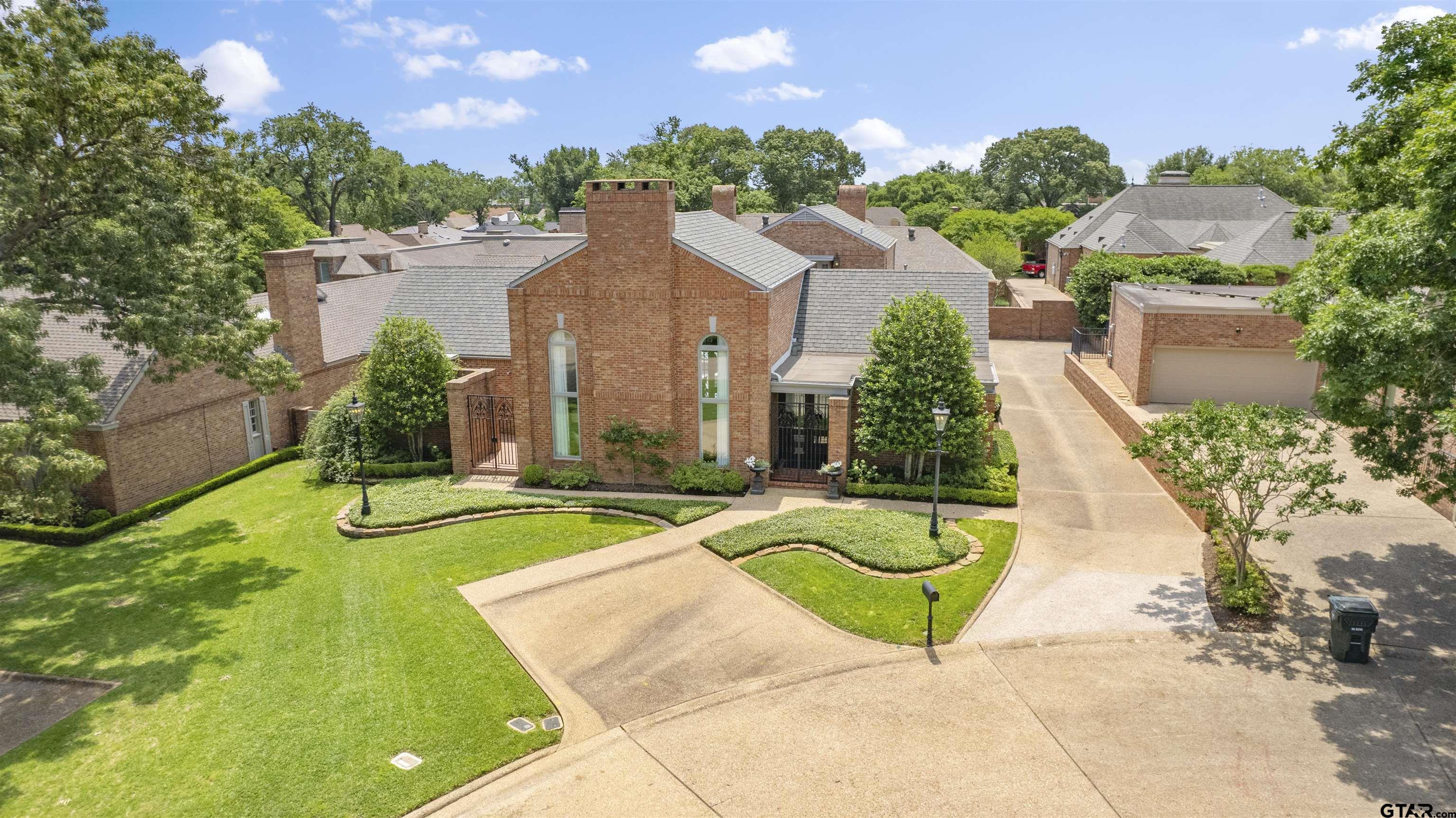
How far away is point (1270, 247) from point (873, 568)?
38.9 m

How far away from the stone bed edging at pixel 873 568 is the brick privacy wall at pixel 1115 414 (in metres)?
4.37

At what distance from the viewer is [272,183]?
7612 centimetres

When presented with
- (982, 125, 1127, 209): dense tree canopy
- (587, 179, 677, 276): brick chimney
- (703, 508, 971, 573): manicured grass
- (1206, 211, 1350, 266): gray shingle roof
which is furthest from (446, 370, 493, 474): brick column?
(982, 125, 1127, 209): dense tree canopy

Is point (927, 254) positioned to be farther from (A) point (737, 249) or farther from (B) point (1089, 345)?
(A) point (737, 249)

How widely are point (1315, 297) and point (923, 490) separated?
29.6 ft

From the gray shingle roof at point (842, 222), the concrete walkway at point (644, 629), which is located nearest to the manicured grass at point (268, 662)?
the concrete walkway at point (644, 629)

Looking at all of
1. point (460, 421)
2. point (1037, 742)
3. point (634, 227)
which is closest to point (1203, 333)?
point (634, 227)

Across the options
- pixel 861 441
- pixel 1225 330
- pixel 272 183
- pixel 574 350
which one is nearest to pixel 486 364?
pixel 574 350

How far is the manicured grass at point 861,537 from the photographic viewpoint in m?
17.7

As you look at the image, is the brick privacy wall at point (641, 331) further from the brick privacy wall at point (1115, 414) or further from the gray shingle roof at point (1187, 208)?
the gray shingle roof at point (1187, 208)

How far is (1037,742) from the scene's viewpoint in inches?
469

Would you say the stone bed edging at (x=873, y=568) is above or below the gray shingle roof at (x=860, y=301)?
below

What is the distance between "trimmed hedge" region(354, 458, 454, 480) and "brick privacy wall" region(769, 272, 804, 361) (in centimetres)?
970

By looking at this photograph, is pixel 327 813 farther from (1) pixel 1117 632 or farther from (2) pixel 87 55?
(2) pixel 87 55
